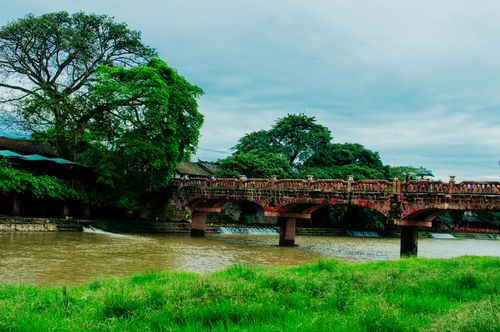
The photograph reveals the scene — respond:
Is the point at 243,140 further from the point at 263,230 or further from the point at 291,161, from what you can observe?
the point at 263,230

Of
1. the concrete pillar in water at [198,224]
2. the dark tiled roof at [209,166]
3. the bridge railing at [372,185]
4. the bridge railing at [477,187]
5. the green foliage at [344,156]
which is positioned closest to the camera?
the bridge railing at [477,187]

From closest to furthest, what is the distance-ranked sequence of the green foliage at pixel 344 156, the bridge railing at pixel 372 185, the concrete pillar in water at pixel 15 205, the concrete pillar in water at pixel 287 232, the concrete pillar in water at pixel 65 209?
1. the bridge railing at pixel 372 185
2. the concrete pillar in water at pixel 15 205
3. the concrete pillar in water at pixel 287 232
4. the concrete pillar in water at pixel 65 209
5. the green foliage at pixel 344 156

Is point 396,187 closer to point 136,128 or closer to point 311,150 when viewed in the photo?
point 136,128

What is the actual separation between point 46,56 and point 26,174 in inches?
349

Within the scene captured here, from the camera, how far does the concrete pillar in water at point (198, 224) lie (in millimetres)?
37781

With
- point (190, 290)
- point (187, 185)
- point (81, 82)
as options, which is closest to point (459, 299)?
point (190, 290)

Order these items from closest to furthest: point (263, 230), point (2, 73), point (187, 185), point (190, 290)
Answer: point (190, 290)
point (2, 73)
point (187, 185)
point (263, 230)

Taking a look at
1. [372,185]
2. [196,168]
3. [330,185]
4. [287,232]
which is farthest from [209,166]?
[372,185]

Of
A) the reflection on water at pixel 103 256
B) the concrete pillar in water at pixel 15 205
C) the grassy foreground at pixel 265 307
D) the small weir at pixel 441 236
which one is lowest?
the reflection on water at pixel 103 256

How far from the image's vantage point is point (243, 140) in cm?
6019

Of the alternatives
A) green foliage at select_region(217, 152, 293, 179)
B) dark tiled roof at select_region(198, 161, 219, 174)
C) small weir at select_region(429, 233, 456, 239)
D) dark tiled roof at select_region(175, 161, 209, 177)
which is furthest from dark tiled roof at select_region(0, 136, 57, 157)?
small weir at select_region(429, 233, 456, 239)

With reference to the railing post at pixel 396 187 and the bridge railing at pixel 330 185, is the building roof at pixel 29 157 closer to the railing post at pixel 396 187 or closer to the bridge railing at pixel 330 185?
the bridge railing at pixel 330 185

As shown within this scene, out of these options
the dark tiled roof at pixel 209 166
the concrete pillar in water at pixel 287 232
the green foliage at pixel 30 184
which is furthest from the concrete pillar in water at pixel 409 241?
the dark tiled roof at pixel 209 166

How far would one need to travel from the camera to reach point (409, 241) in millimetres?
27750
